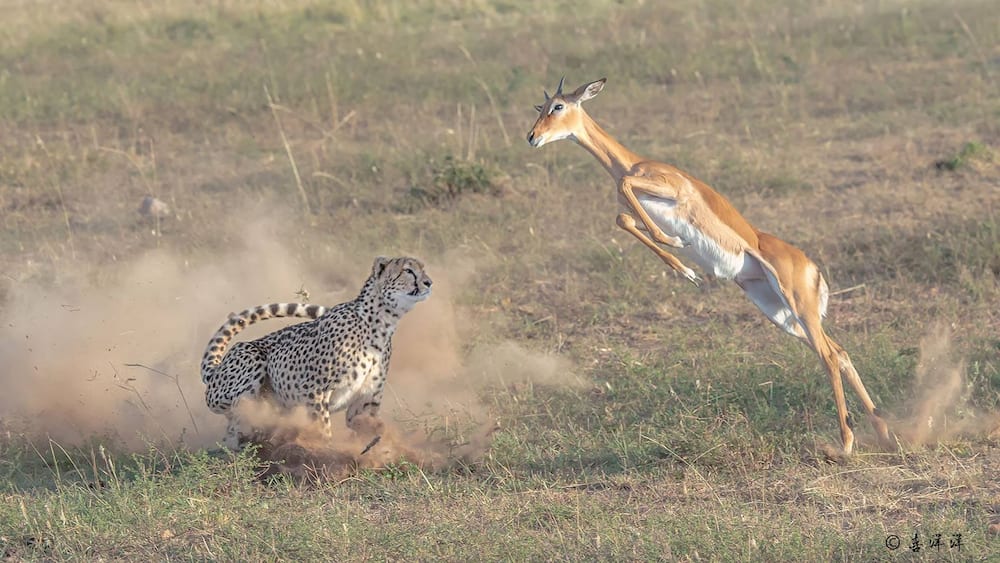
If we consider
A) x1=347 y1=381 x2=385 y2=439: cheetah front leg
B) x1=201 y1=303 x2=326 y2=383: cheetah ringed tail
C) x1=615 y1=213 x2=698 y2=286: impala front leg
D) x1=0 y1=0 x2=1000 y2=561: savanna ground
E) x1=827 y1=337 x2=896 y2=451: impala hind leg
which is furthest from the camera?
x1=201 y1=303 x2=326 y2=383: cheetah ringed tail

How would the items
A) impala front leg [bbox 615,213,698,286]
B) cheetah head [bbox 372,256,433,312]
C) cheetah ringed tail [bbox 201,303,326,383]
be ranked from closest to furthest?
impala front leg [bbox 615,213,698,286], cheetah head [bbox 372,256,433,312], cheetah ringed tail [bbox 201,303,326,383]

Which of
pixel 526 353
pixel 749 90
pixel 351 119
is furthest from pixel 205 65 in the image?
pixel 526 353

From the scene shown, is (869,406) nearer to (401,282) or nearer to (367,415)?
(401,282)

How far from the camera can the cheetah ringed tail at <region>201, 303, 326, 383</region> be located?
6.55m

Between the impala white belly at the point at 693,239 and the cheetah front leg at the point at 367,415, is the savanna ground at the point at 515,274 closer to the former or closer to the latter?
the cheetah front leg at the point at 367,415

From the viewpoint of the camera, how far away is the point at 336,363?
19.9ft

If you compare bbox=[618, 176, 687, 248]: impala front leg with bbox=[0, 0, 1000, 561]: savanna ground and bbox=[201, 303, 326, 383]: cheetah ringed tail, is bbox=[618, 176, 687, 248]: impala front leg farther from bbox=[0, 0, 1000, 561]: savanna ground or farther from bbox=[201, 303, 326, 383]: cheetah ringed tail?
bbox=[201, 303, 326, 383]: cheetah ringed tail

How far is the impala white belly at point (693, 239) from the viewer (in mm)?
5703

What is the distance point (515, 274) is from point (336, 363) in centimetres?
288

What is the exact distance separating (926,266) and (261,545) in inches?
196

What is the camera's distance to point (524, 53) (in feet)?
47.2

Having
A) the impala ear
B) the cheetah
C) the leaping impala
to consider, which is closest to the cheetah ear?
the cheetah

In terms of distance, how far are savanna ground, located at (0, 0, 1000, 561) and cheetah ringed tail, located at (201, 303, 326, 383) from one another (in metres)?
0.28

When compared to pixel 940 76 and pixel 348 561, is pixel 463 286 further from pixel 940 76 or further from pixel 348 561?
pixel 940 76
